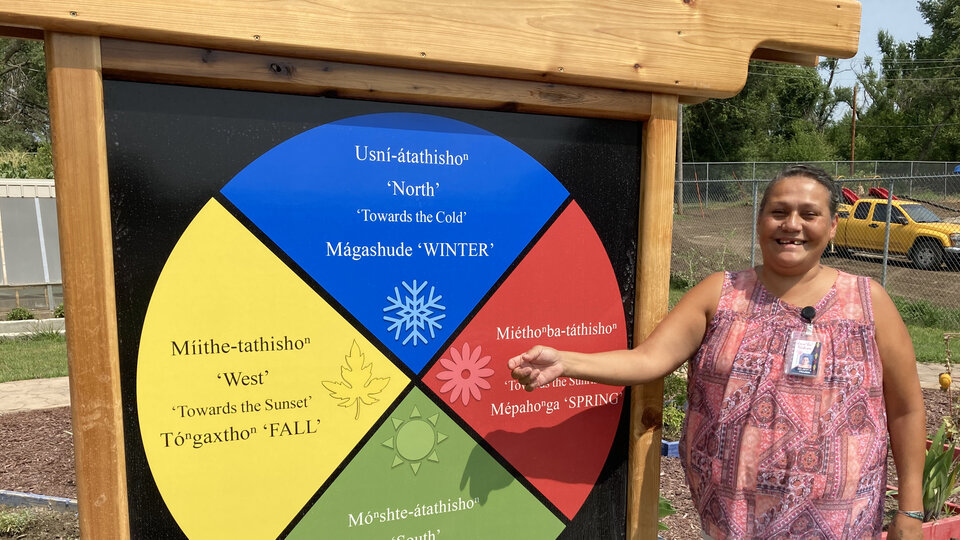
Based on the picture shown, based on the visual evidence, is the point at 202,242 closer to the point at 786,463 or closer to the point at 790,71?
the point at 786,463

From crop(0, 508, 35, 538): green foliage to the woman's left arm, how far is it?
3707mm

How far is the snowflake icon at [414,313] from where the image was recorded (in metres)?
1.62

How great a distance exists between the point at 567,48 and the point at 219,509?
1.34m

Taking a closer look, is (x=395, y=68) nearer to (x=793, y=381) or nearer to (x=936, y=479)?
(x=793, y=381)

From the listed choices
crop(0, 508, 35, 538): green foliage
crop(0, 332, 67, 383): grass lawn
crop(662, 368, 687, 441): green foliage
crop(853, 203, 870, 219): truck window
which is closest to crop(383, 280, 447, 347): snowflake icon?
Result: crop(0, 508, 35, 538): green foliage

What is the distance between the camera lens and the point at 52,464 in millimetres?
4250

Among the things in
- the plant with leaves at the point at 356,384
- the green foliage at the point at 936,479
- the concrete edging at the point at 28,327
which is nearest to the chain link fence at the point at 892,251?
the green foliage at the point at 936,479

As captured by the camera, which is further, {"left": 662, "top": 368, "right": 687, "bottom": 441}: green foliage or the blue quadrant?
{"left": 662, "top": 368, "right": 687, "bottom": 441}: green foliage

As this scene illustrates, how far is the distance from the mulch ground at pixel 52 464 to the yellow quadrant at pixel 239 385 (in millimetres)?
2198

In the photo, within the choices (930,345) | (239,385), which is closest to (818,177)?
(239,385)

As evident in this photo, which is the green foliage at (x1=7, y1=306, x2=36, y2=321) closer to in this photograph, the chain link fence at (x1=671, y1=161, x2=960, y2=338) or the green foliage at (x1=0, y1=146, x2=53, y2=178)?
the green foliage at (x1=0, y1=146, x2=53, y2=178)

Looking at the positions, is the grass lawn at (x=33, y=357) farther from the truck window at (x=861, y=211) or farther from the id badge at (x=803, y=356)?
the truck window at (x=861, y=211)

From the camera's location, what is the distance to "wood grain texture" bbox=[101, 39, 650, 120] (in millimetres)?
1380

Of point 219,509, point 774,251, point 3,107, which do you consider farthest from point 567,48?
point 3,107
